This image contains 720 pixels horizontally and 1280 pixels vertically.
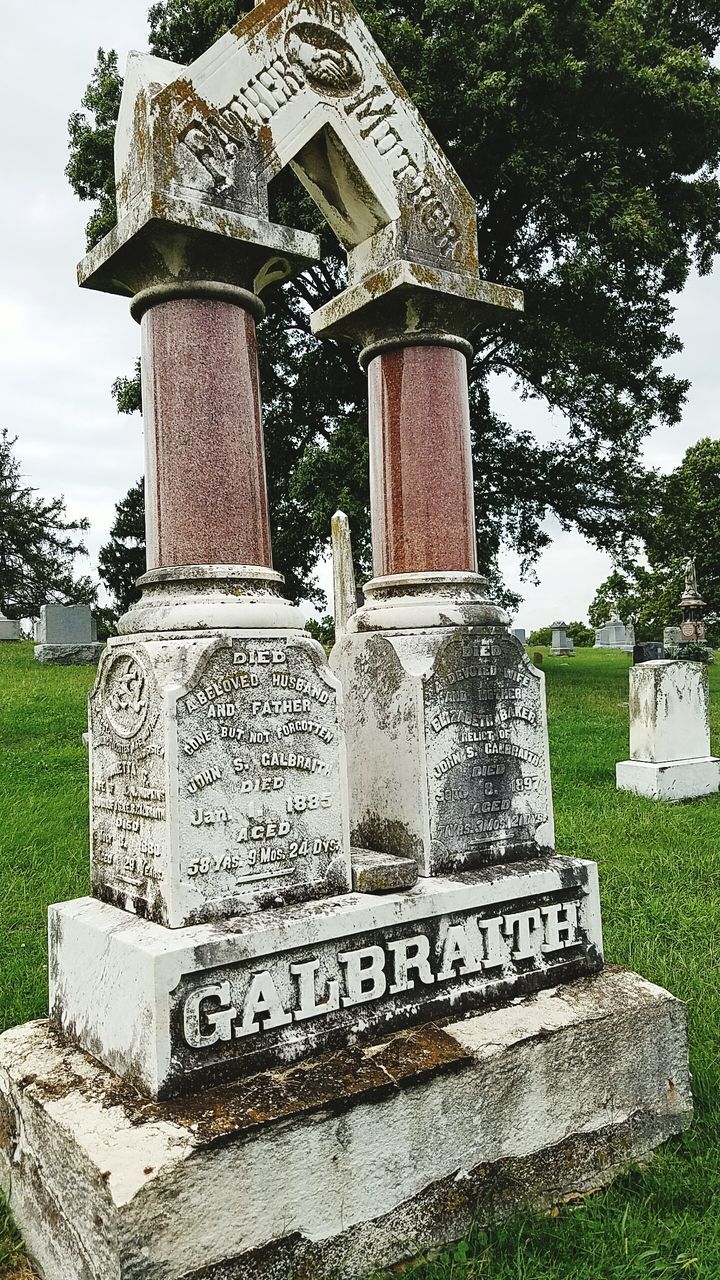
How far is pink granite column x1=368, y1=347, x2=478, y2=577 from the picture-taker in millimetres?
2842

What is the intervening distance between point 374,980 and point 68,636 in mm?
14144

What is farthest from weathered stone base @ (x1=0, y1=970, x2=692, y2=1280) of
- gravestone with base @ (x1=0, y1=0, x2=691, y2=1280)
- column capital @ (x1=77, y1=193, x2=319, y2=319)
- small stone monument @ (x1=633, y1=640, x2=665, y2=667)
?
small stone monument @ (x1=633, y1=640, x2=665, y2=667)

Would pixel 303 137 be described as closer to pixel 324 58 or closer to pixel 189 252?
pixel 324 58

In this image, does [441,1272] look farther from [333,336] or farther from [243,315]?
[333,336]

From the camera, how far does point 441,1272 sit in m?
2.01

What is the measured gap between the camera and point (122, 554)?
2458cm

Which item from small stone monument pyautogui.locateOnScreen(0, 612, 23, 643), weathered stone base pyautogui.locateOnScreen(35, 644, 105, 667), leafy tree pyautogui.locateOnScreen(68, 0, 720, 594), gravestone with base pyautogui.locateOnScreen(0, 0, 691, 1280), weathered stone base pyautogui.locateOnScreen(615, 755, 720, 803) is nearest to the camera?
gravestone with base pyautogui.locateOnScreen(0, 0, 691, 1280)

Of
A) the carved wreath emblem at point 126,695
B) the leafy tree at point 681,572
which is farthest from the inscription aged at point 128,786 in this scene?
the leafy tree at point 681,572

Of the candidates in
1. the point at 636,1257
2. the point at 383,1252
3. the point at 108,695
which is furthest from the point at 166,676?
the point at 636,1257

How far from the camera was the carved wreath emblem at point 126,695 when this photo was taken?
218 cm

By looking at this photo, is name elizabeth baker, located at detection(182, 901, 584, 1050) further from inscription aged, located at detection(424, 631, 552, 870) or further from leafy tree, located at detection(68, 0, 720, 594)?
leafy tree, located at detection(68, 0, 720, 594)

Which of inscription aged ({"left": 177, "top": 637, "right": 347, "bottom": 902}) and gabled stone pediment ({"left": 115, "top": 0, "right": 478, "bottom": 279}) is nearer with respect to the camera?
inscription aged ({"left": 177, "top": 637, "right": 347, "bottom": 902})

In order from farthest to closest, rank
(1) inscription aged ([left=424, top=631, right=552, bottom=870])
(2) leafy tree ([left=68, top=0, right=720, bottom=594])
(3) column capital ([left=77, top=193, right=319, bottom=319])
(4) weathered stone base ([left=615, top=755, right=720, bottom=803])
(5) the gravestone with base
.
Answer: (2) leafy tree ([left=68, top=0, right=720, bottom=594]) < (4) weathered stone base ([left=615, top=755, right=720, bottom=803]) < (1) inscription aged ([left=424, top=631, right=552, bottom=870]) < (3) column capital ([left=77, top=193, right=319, bottom=319]) < (5) the gravestone with base

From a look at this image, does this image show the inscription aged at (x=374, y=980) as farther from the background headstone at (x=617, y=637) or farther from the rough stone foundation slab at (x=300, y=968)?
the background headstone at (x=617, y=637)
